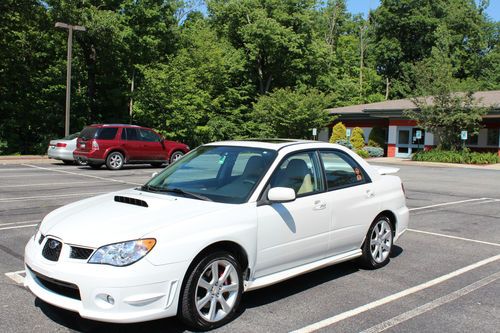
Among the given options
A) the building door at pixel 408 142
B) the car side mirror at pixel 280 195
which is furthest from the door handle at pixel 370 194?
the building door at pixel 408 142

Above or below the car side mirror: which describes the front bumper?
below

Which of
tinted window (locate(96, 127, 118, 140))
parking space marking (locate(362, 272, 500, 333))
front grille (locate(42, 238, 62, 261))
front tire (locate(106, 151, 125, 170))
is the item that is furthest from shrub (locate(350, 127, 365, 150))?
front grille (locate(42, 238, 62, 261))

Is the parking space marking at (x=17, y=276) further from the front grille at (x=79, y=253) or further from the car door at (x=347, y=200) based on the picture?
the car door at (x=347, y=200)

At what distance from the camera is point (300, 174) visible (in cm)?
518

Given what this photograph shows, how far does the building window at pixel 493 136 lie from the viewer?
33028 mm

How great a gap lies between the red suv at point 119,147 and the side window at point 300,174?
50.7 feet

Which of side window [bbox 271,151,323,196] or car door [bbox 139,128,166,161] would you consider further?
car door [bbox 139,128,166,161]

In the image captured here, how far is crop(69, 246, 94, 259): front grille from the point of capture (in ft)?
12.4

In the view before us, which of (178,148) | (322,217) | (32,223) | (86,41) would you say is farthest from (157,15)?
(322,217)

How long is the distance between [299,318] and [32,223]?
587 cm

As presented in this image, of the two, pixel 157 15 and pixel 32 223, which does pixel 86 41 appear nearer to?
pixel 157 15

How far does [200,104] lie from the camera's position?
34.3 metres

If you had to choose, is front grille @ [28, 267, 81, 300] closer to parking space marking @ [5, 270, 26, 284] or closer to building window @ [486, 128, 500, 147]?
parking space marking @ [5, 270, 26, 284]

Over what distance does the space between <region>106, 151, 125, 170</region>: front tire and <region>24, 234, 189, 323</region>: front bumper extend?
53.5 feet
